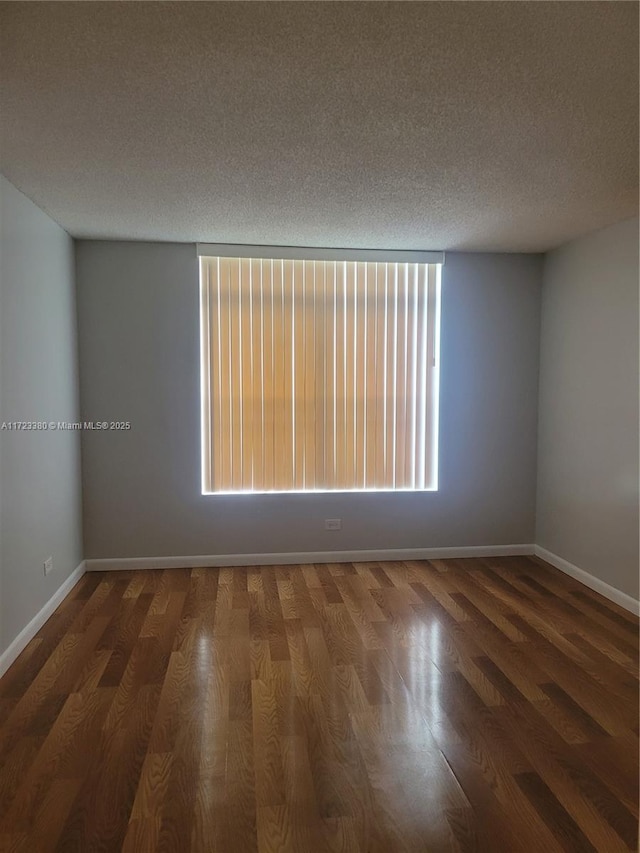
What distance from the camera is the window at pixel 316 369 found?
424cm

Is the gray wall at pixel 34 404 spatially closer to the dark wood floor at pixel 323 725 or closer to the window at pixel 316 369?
the dark wood floor at pixel 323 725

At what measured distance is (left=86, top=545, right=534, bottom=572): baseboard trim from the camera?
4.25m

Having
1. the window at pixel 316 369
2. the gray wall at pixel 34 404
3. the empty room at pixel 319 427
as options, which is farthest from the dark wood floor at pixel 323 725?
the window at pixel 316 369

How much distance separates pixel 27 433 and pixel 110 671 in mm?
1494

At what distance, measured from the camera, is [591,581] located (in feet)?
12.7

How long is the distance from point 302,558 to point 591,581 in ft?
7.54

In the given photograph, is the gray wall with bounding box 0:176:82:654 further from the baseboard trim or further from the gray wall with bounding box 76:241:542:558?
the baseboard trim

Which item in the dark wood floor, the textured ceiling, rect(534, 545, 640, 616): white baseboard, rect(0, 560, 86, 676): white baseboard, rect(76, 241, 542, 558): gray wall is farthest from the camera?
rect(76, 241, 542, 558): gray wall

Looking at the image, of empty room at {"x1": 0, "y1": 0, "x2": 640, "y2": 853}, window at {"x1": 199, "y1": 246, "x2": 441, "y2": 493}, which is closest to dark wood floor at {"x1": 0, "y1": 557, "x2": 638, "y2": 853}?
empty room at {"x1": 0, "y1": 0, "x2": 640, "y2": 853}

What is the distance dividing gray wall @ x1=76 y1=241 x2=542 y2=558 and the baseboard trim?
6 centimetres

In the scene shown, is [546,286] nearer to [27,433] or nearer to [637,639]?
[637,639]

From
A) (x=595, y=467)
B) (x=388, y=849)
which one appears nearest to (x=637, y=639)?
(x=595, y=467)

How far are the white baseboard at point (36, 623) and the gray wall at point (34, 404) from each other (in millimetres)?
38

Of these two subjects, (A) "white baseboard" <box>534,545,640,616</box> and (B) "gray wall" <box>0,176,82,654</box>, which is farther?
(A) "white baseboard" <box>534,545,640,616</box>
